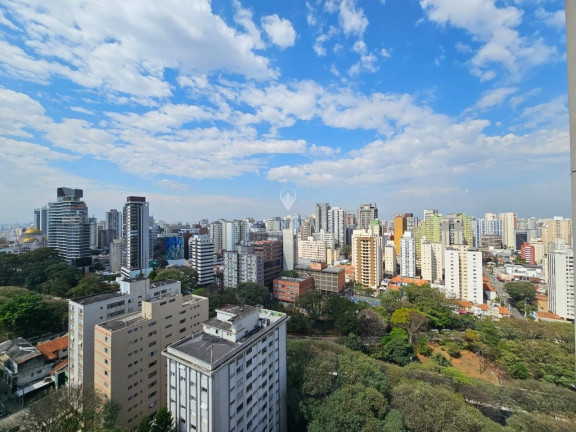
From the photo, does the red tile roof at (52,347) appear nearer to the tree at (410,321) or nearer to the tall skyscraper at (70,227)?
the tree at (410,321)

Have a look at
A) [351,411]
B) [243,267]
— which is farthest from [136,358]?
[243,267]

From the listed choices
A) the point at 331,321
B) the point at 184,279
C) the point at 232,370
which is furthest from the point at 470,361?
the point at 184,279

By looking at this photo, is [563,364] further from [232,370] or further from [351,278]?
[351,278]

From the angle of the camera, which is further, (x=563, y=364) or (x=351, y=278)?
(x=351, y=278)

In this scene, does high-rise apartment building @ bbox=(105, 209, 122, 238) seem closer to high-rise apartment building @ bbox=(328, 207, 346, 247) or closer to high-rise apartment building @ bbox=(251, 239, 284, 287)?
high-rise apartment building @ bbox=(251, 239, 284, 287)

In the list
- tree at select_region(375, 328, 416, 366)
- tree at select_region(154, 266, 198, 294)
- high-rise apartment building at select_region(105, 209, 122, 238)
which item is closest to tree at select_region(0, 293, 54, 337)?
tree at select_region(154, 266, 198, 294)

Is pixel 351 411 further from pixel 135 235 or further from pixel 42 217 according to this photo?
pixel 42 217

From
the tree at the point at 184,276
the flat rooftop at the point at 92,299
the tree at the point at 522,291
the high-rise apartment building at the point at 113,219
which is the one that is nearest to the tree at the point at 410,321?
the tree at the point at 522,291
